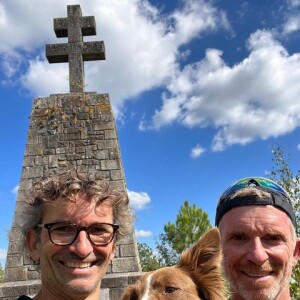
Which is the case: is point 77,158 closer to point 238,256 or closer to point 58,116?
point 58,116

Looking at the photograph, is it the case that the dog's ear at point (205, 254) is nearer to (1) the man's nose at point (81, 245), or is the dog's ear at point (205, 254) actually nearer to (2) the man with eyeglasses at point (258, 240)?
(2) the man with eyeglasses at point (258, 240)

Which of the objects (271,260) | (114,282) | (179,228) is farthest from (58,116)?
(179,228)

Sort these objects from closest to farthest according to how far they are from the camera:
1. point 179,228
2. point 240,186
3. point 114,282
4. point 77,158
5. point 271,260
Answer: point 271,260 → point 240,186 → point 114,282 → point 77,158 → point 179,228

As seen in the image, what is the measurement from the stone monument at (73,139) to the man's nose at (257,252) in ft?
21.0

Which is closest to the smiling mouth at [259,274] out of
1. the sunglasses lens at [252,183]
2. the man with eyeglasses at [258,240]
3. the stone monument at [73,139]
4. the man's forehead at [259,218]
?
the man with eyeglasses at [258,240]

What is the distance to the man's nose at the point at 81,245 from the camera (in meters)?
2.40

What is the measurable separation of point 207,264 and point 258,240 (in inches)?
25.2

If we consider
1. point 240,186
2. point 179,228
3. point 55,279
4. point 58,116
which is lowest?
point 55,279

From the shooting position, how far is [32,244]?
2586 mm

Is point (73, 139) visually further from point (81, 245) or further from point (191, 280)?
point (81, 245)

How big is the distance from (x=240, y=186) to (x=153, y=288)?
3.50 feet

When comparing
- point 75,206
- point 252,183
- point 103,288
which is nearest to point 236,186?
point 252,183

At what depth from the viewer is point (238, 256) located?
2.75 m

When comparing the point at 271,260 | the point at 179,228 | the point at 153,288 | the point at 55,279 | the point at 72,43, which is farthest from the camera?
the point at 179,228
